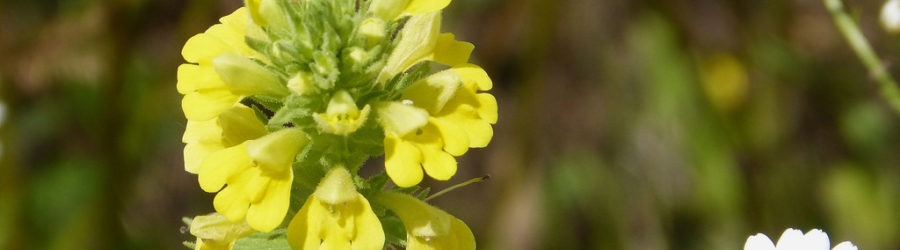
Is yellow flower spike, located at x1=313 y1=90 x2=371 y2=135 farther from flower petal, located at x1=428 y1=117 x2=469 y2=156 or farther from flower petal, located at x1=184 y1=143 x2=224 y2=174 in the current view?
flower petal, located at x1=184 y1=143 x2=224 y2=174

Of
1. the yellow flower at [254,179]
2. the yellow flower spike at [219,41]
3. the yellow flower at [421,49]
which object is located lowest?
the yellow flower at [254,179]

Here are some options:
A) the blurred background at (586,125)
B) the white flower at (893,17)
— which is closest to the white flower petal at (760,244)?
A: the white flower at (893,17)

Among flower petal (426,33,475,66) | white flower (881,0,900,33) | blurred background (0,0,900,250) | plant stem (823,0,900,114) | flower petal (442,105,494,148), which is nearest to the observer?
flower petal (442,105,494,148)

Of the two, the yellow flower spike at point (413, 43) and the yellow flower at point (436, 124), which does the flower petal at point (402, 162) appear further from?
the yellow flower spike at point (413, 43)

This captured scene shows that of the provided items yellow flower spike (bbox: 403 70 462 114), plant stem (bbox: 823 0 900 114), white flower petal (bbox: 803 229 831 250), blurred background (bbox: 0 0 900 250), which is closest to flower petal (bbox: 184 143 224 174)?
yellow flower spike (bbox: 403 70 462 114)

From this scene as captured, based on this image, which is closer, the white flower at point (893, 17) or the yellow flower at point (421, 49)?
the yellow flower at point (421, 49)

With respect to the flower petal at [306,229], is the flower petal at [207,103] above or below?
above

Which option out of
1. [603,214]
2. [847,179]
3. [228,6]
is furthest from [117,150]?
[847,179]

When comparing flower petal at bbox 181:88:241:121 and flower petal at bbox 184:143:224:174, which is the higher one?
flower petal at bbox 181:88:241:121
